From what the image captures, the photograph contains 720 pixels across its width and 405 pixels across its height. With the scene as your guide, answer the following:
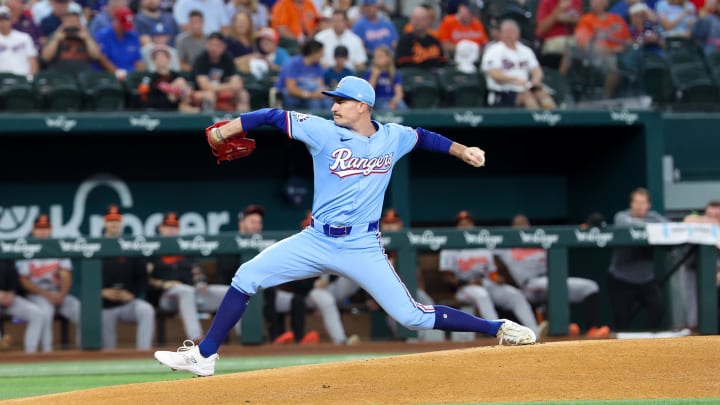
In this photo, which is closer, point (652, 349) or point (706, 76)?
point (652, 349)

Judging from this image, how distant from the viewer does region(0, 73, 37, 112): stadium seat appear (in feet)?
40.9

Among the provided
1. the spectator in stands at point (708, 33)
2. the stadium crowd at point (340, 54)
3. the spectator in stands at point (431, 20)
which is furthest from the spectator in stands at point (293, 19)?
the spectator in stands at point (708, 33)

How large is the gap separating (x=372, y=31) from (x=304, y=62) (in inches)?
68.5

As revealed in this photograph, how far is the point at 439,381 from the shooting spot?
6566mm

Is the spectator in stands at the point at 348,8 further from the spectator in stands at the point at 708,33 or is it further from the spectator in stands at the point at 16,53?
the spectator in stands at the point at 708,33

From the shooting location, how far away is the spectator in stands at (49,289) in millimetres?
11016

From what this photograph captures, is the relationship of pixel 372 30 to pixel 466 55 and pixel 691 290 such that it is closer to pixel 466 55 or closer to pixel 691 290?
pixel 466 55

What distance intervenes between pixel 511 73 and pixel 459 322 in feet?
22.1

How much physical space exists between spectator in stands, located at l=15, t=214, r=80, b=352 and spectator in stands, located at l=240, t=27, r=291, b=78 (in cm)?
336

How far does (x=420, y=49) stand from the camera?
45.3 ft

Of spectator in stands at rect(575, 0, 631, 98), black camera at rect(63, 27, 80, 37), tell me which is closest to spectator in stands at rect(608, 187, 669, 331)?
spectator in stands at rect(575, 0, 631, 98)

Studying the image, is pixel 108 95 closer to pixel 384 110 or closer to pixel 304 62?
pixel 304 62

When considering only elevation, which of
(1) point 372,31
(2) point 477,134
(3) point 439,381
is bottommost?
(3) point 439,381

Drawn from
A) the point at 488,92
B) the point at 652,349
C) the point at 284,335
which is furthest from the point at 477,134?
the point at 652,349
